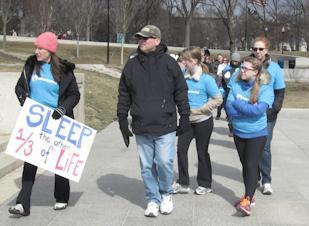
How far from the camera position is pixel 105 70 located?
27219mm

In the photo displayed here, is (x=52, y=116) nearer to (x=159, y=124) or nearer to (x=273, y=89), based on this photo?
(x=159, y=124)

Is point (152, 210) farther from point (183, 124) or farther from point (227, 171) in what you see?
point (227, 171)

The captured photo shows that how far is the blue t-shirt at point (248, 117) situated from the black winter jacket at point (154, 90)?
0.60 m

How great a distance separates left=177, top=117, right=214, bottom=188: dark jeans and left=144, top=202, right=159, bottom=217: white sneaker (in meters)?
0.99

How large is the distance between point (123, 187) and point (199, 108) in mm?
1422

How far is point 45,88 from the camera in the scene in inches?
223

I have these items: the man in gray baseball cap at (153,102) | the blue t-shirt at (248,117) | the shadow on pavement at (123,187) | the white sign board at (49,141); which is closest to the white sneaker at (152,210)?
the man in gray baseball cap at (153,102)

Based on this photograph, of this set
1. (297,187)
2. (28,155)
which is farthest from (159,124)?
(297,187)

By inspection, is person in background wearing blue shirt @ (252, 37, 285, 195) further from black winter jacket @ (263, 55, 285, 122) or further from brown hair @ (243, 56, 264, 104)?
brown hair @ (243, 56, 264, 104)

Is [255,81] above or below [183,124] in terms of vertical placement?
above

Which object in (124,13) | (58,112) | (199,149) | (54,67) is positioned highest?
(124,13)

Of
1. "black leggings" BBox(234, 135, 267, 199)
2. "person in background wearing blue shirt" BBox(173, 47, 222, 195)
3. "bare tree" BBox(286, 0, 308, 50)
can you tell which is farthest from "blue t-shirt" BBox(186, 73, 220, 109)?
"bare tree" BBox(286, 0, 308, 50)

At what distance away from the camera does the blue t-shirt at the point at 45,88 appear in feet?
18.5

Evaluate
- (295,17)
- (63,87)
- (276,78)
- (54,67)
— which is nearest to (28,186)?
(63,87)
